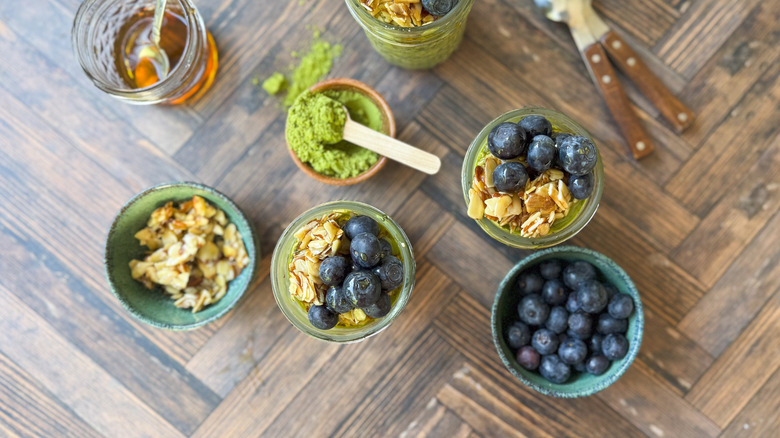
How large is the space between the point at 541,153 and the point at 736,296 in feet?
2.08

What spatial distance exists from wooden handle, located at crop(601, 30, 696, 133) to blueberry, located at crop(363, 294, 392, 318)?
0.71 m

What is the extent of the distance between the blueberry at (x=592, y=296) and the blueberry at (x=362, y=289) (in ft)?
1.35

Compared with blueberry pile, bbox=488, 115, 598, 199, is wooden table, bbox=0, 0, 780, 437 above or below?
below


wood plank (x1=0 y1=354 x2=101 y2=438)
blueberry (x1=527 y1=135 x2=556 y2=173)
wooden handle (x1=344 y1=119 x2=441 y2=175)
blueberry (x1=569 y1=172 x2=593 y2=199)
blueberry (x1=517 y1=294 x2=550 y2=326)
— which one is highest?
blueberry (x1=527 y1=135 x2=556 y2=173)

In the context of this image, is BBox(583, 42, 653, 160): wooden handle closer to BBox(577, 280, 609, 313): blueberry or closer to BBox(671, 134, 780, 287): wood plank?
BBox(671, 134, 780, 287): wood plank

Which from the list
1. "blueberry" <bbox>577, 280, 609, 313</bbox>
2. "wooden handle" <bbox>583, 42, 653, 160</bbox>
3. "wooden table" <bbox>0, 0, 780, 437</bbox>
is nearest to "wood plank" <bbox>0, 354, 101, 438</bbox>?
"wooden table" <bbox>0, 0, 780, 437</bbox>

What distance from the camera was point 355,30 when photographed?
125cm

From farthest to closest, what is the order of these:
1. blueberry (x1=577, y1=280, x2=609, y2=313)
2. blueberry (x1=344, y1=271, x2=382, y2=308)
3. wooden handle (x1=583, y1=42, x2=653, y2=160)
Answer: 1. wooden handle (x1=583, y1=42, x2=653, y2=160)
2. blueberry (x1=577, y1=280, x2=609, y2=313)
3. blueberry (x1=344, y1=271, x2=382, y2=308)

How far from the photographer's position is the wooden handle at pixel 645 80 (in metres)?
1.21

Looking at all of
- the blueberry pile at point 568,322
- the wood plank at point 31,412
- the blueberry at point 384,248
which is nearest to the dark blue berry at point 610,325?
the blueberry pile at point 568,322

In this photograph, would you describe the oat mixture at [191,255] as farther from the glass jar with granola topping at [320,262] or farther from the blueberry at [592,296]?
the blueberry at [592,296]

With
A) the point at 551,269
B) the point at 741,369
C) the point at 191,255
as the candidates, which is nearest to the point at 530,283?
the point at 551,269

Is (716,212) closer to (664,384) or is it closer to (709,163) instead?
(709,163)

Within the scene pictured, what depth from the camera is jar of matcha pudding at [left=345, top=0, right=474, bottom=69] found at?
3.18ft
